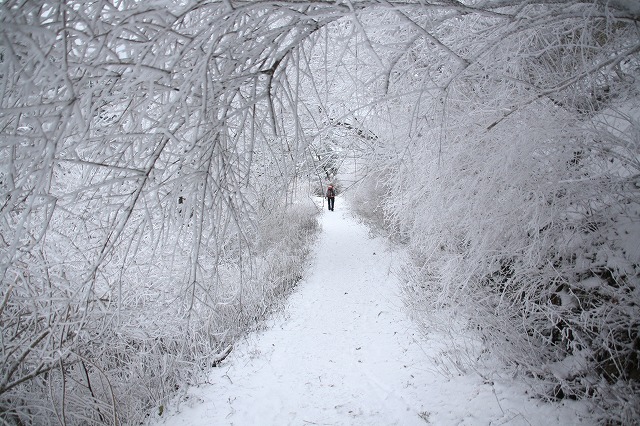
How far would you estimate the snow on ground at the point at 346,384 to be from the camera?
11.2 feet

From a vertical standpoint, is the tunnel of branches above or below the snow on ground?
above

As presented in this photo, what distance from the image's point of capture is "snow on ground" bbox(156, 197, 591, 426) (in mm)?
3416

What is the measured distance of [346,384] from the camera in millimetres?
4363

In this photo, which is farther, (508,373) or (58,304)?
(508,373)

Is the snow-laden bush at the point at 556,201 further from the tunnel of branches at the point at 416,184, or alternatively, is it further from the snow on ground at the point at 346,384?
the snow on ground at the point at 346,384

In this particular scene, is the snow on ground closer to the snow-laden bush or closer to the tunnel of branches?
the tunnel of branches

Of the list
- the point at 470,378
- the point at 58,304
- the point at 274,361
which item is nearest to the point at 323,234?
the point at 274,361

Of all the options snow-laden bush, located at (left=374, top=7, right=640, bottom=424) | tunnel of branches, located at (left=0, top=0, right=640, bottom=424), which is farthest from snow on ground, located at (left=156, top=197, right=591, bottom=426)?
snow-laden bush, located at (left=374, top=7, right=640, bottom=424)

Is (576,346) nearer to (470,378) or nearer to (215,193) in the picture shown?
(470,378)

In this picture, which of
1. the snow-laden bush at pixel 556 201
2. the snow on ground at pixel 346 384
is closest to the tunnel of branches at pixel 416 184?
the snow-laden bush at pixel 556 201

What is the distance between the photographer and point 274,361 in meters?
5.03

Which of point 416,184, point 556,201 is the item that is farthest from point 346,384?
point 556,201

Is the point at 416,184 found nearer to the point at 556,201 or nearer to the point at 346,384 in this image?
the point at 556,201

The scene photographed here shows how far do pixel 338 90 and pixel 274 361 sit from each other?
4609mm
